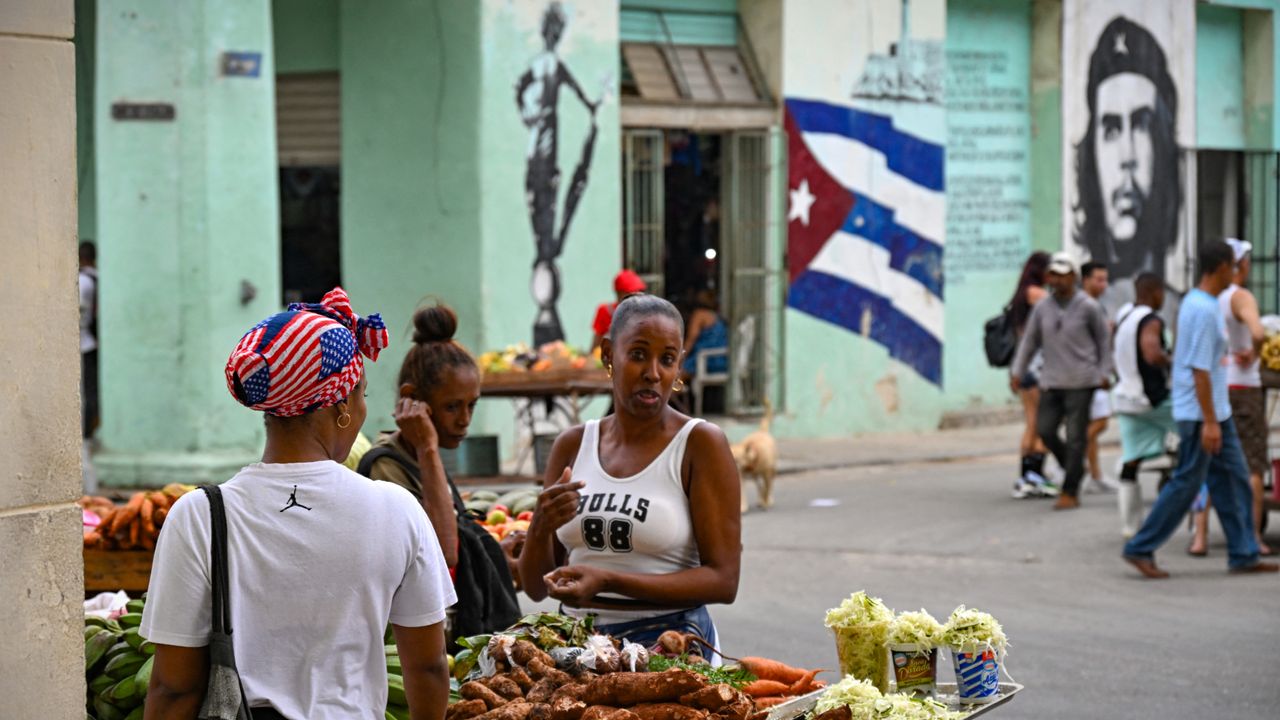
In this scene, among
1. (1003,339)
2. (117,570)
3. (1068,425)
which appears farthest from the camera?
(1003,339)

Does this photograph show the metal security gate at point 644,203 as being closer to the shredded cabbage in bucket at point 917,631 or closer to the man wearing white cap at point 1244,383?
the man wearing white cap at point 1244,383

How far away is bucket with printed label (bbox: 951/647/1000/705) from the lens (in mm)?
4938

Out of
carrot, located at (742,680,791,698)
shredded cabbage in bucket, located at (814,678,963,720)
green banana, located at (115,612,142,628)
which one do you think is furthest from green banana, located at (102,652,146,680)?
shredded cabbage in bucket, located at (814,678,963,720)

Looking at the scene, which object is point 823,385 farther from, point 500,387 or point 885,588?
point 885,588

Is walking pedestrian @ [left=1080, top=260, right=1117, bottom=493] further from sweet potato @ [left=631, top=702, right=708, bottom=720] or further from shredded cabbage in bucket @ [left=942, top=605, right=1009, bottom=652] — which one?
sweet potato @ [left=631, top=702, right=708, bottom=720]

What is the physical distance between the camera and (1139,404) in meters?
12.5

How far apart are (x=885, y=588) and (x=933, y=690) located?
582cm

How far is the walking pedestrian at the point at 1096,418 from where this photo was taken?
1479 centimetres

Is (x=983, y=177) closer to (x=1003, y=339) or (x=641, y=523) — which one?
(x=1003, y=339)

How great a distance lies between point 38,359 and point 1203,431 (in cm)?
829

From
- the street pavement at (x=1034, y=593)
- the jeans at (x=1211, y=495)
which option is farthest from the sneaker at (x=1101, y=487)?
the jeans at (x=1211, y=495)

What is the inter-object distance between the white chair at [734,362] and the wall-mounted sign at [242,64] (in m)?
5.85

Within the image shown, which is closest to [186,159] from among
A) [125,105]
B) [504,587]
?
[125,105]

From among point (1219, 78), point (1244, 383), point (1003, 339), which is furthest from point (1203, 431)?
point (1219, 78)
